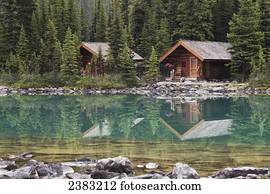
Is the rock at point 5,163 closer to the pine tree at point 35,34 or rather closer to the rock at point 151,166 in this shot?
the rock at point 151,166

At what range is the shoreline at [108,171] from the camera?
863 centimetres

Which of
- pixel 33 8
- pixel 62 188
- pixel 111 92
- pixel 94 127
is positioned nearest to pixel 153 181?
pixel 62 188

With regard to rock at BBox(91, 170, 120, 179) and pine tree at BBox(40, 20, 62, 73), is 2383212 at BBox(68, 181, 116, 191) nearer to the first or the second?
rock at BBox(91, 170, 120, 179)

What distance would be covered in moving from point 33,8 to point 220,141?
37.4m

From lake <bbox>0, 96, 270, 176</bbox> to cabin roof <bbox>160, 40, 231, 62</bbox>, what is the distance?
40.8 ft

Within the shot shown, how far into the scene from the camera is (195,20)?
45.2 metres

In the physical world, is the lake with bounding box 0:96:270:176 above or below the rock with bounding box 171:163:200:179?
below

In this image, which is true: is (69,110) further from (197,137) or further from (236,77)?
(236,77)

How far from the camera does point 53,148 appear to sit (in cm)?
1259

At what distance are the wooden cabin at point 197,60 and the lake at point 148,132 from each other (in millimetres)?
12982

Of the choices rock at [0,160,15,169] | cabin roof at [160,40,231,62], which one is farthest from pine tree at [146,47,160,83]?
rock at [0,160,15,169]

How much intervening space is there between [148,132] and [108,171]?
246 inches

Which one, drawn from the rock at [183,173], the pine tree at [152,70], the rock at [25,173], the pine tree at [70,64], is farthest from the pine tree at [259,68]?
the rock at [25,173]

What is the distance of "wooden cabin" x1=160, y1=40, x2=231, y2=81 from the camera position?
3822cm
